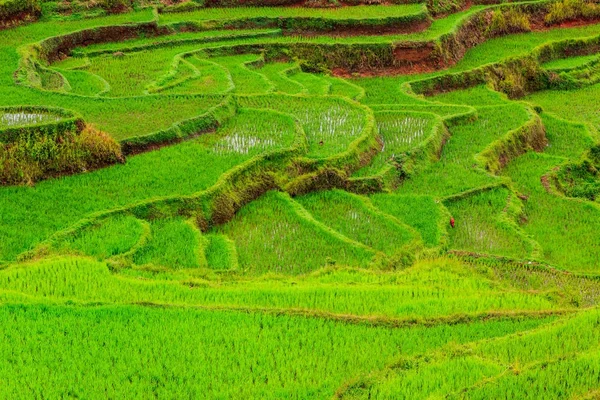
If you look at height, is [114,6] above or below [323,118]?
above

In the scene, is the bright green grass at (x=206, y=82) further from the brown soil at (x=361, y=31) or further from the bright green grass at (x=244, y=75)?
the brown soil at (x=361, y=31)

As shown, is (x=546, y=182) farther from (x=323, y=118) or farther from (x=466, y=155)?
(x=323, y=118)

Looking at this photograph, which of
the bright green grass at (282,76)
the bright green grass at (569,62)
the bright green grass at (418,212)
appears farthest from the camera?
the bright green grass at (569,62)

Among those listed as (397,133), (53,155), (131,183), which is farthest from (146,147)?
(397,133)

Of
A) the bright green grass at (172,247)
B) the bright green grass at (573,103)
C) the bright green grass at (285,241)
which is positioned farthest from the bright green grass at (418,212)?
the bright green grass at (573,103)

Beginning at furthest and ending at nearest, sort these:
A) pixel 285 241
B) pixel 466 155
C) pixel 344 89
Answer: pixel 344 89, pixel 466 155, pixel 285 241

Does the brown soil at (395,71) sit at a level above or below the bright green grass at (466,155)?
above
